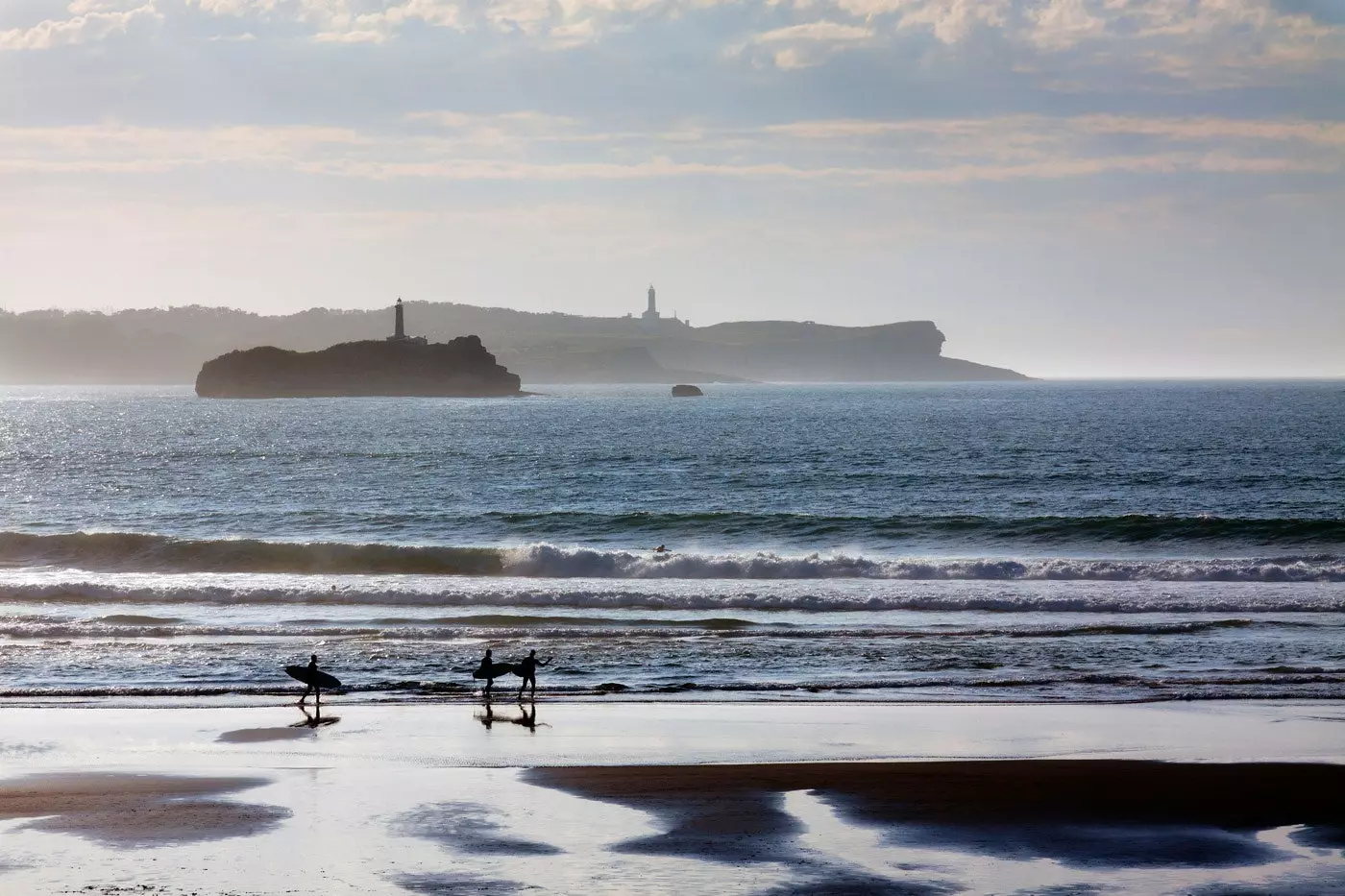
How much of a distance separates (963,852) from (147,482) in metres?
60.5

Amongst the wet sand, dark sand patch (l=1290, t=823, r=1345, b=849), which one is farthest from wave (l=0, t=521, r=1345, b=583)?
dark sand patch (l=1290, t=823, r=1345, b=849)

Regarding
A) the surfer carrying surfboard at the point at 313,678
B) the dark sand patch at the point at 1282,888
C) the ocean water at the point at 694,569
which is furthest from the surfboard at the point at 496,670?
the dark sand patch at the point at 1282,888

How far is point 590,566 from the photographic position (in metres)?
38.2

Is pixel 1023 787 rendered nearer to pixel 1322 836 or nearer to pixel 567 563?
pixel 1322 836

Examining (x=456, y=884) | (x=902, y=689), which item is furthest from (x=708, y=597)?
(x=456, y=884)

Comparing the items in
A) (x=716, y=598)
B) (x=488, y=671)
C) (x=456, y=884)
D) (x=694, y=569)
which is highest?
(x=488, y=671)

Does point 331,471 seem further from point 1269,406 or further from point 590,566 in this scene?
point 1269,406

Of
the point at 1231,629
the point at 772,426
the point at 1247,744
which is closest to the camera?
the point at 1247,744

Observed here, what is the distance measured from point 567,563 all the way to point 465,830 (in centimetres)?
2629

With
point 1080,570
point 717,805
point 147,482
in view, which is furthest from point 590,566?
point 147,482

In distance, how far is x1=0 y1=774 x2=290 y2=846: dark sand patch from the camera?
12.1m

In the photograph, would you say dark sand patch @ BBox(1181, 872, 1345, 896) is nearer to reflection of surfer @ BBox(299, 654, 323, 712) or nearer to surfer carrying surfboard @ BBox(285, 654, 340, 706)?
reflection of surfer @ BBox(299, 654, 323, 712)

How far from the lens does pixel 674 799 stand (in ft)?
43.8

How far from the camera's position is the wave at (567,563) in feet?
117
